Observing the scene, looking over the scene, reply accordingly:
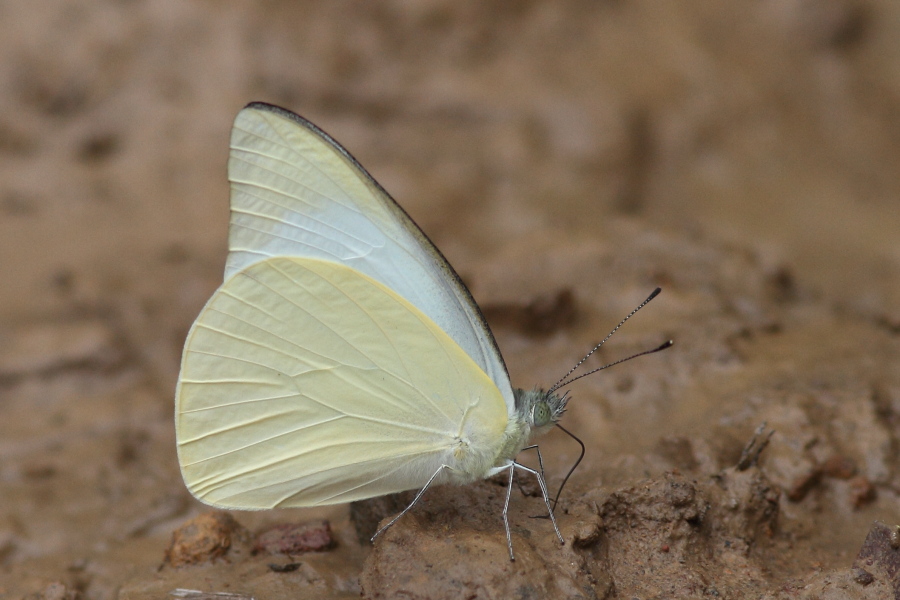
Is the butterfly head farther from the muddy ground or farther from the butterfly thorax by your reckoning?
the muddy ground

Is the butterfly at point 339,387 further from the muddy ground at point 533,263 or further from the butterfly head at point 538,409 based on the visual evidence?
the muddy ground at point 533,263

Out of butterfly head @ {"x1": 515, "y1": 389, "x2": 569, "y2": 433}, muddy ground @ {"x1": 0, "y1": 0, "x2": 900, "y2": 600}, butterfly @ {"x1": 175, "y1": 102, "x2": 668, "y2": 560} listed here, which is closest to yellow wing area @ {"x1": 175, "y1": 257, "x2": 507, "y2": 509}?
butterfly @ {"x1": 175, "y1": 102, "x2": 668, "y2": 560}

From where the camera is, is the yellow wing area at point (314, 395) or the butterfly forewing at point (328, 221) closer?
the yellow wing area at point (314, 395)

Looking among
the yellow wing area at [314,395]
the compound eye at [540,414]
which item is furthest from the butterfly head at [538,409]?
the yellow wing area at [314,395]

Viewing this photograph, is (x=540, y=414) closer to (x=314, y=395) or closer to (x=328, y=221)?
(x=314, y=395)

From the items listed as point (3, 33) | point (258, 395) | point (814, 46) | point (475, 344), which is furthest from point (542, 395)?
point (3, 33)

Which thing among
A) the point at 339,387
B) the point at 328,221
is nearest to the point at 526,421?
the point at 339,387
